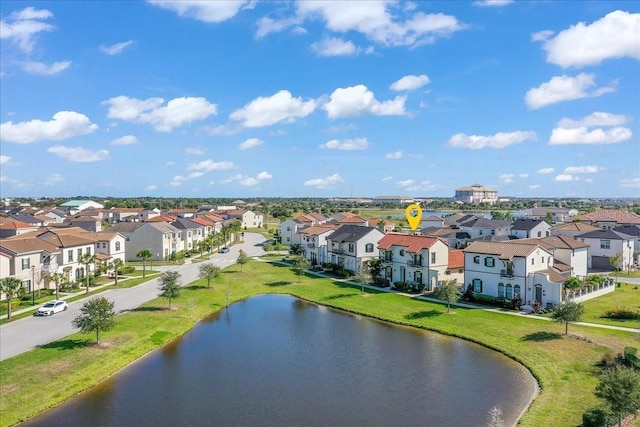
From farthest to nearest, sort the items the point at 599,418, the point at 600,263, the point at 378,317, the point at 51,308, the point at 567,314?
the point at 600,263
the point at 378,317
the point at 51,308
the point at 567,314
the point at 599,418

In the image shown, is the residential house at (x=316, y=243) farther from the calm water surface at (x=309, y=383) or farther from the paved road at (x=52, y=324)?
Answer: the calm water surface at (x=309, y=383)

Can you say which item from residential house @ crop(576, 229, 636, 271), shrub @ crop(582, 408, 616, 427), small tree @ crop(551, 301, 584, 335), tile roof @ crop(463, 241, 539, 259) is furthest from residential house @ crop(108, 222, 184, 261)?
shrub @ crop(582, 408, 616, 427)

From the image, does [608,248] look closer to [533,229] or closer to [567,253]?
[533,229]

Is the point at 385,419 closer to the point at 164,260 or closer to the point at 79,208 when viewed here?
the point at 164,260

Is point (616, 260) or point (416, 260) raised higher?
point (416, 260)

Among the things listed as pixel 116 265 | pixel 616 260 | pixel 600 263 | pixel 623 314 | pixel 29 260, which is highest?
pixel 29 260

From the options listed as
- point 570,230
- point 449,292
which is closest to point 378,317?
point 449,292

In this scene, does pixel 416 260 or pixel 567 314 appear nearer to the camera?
pixel 567 314
